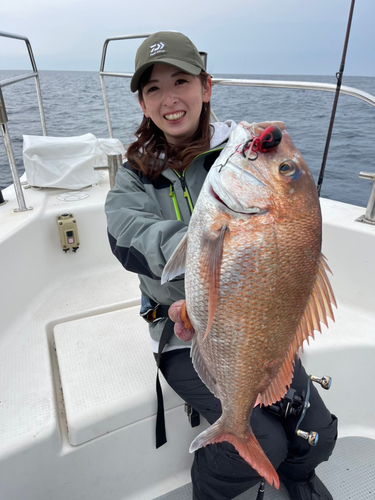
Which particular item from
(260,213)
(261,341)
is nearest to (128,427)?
(261,341)

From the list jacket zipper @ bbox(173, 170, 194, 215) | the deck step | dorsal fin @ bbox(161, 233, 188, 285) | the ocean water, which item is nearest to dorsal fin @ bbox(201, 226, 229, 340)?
dorsal fin @ bbox(161, 233, 188, 285)

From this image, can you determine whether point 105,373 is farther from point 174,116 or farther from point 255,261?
point 174,116

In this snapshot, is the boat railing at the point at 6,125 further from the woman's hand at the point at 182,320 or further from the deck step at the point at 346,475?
the deck step at the point at 346,475

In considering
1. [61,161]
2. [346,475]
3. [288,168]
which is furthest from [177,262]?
[61,161]

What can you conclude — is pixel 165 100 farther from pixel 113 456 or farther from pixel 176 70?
pixel 113 456

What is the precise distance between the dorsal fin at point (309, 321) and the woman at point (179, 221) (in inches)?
15.5

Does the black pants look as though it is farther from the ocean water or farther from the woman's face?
the ocean water

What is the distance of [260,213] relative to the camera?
103 centimetres

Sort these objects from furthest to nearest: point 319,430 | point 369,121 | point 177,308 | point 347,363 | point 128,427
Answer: point 369,121 < point 347,363 < point 128,427 < point 319,430 < point 177,308

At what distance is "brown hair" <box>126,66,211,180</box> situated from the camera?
168 cm

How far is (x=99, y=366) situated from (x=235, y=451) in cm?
89

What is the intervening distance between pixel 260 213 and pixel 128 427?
1.28m

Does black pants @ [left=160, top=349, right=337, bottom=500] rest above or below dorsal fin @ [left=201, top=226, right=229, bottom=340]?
below

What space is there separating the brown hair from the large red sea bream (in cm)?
57
